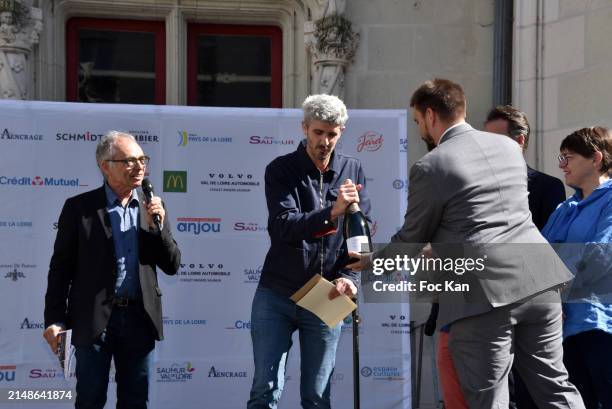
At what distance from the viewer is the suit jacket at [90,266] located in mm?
4934

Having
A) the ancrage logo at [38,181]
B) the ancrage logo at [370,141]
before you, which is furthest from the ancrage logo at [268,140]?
the ancrage logo at [38,181]

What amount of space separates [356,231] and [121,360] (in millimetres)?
1398

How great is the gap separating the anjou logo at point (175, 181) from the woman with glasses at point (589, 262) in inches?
111

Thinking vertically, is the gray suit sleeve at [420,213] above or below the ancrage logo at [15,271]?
above

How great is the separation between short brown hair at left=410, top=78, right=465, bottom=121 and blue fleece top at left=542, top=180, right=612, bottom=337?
3.25 feet

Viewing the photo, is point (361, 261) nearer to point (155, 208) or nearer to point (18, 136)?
point (155, 208)

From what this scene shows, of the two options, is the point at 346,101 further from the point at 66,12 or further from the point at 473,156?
the point at 473,156

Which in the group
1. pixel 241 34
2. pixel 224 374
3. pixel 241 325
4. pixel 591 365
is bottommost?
pixel 224 374

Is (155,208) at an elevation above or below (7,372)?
above

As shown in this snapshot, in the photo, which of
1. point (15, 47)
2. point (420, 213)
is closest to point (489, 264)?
point (420, 213)

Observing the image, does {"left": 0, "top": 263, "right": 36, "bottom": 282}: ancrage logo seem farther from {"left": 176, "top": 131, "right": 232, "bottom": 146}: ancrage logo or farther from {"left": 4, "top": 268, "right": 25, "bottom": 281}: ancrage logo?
{"left": 176, "top": 131, "right": 232, "bottom": 146}: ancrage logo

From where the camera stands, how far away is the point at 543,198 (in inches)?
222

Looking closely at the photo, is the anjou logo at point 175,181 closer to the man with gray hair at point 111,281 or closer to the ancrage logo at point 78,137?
the ancrage logo at point 78,137

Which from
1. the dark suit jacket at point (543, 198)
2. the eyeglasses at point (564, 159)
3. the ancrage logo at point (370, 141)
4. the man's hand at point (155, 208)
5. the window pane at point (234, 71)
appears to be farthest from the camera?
the window pane at point (234, 71)
